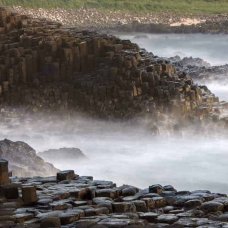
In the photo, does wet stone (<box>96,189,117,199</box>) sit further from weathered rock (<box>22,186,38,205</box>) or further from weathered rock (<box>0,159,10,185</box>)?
weathered rock (<box>0,159,10,185</box>)

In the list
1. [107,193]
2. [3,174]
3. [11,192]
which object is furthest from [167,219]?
[3,174]

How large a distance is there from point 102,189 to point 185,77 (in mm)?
11066

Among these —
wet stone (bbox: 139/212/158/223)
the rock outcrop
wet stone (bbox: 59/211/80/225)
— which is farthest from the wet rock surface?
wet stone (bbox: 59/211/80/225)

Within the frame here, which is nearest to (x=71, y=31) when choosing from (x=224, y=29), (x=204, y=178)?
(x=204, y=178)

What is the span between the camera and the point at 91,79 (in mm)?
19469

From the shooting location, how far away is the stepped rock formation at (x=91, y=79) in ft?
61.6

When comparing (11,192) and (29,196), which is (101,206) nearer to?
(29,196)

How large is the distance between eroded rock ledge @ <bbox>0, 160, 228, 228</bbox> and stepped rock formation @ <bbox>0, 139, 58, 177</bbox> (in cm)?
283

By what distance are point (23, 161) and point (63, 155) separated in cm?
191

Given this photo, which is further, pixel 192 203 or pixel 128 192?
pixel 128 192

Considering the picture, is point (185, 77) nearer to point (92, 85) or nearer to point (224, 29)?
point (92, 85)

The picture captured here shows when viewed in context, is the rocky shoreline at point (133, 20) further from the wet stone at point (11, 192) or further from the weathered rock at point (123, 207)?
the weathered rock at point (123, 207)

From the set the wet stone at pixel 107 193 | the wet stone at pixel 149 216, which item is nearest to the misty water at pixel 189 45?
the wet stone at pixel 107 193

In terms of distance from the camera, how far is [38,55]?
20.5 metres
